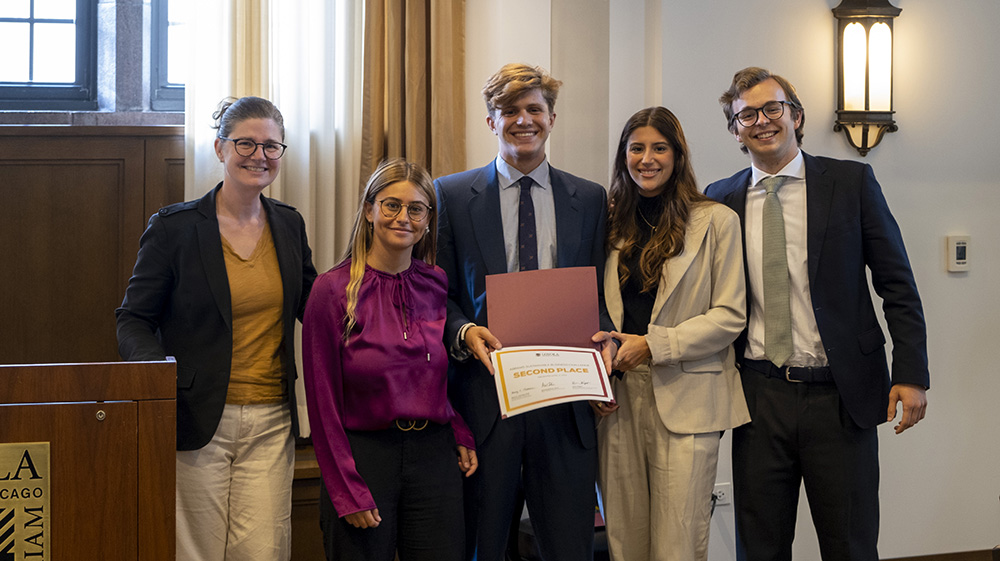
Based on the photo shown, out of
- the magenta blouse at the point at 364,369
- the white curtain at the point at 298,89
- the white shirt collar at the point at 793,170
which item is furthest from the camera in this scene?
the white curtain at the point at 298,89

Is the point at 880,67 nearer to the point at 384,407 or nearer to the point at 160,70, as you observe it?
the point at 384,407

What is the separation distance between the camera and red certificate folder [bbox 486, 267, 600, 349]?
1.89m

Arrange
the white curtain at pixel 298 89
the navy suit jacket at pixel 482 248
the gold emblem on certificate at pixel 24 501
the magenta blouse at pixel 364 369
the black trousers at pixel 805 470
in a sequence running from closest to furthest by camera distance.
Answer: the gold emblem on certificate at pixel 24 501 → the magenta blouse at pixel 364 369 → the navy suit jacket at pixel 482 248 → the black trousers at pixel 805 470 → the white curtain at pixel 298 89

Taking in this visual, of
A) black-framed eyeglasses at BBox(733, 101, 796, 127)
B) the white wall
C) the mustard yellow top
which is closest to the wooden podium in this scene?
the mustard yellow top

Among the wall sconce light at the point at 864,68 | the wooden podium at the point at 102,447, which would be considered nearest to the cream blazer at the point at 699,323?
the wooden podium at the point at 102,447

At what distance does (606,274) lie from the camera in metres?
2.18

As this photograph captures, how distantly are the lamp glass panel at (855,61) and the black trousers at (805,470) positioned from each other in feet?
4.95

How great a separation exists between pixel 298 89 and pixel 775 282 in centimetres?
182

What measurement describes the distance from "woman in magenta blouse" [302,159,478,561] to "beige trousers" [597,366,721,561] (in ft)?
1.57

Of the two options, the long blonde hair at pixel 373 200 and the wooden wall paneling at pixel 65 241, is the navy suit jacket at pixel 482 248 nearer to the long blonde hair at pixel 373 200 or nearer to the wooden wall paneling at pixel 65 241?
the long blonde hair at pixel 373 200

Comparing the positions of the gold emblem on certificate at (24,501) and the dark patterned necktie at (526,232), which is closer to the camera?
the gold emblem on certificate at (24,501)

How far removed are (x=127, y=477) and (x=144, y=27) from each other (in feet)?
7.40

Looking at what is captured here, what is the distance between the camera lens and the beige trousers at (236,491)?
74.8 inches

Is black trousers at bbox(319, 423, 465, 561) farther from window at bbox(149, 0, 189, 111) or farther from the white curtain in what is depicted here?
window at bbox(149, 0, 189, 111)
